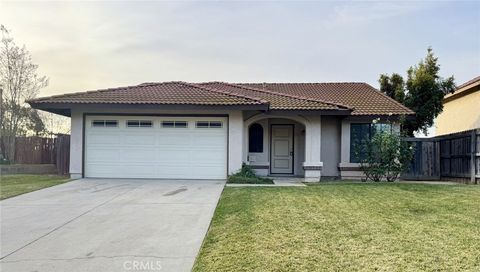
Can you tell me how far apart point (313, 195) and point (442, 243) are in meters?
4.81

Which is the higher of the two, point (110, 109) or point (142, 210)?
point (110, 109)

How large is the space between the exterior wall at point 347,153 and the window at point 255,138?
11.9 ft

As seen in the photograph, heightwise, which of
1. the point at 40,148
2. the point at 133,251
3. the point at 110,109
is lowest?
the point at 133,251

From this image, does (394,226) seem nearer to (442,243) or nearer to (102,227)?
(442,243)

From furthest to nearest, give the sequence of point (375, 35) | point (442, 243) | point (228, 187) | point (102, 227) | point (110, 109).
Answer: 1. point (375, 35)
2. point (110, 109)
3. point (228, 187)
4. point (102, 227)
5. point (442, 243)

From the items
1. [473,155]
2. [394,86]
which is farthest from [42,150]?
[394,86]

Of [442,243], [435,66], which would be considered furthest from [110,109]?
[435,66]

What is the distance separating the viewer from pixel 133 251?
19.4ft

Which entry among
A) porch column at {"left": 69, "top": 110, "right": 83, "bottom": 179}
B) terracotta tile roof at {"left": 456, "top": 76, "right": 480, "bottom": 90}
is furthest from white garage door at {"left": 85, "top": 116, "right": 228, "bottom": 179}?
terracotta tile roof at {"left": 456, "top": 76, "right": 480, "bottom": 90}

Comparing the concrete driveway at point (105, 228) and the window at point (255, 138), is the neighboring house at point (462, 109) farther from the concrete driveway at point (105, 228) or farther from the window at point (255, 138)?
the concrete driveway at point (105, 228)

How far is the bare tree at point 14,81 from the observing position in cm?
2192

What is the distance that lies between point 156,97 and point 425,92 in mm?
14604

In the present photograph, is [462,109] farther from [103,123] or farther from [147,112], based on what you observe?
[103,123]

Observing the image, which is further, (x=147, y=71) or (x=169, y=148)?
(x=147, y=71)
